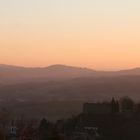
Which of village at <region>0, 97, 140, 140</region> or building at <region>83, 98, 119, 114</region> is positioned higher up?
building at <region>83, 98, 119, 114</region>

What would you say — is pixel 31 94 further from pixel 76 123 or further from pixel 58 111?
pixel 76 123

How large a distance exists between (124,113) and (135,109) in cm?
414

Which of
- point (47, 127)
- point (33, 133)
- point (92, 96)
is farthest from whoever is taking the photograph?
point (92, 96)

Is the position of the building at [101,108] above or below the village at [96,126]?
above

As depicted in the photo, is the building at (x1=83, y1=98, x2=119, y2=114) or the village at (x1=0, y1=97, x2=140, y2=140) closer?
the village at (x1=0, y1=97, x2=140, y2=140)

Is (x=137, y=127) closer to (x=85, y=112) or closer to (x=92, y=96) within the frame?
(x=85, y=112)

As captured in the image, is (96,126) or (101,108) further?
(101,108)

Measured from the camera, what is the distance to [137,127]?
59375 millimetres

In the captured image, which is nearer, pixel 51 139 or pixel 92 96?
pixel 51 139

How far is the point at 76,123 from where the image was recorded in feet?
224

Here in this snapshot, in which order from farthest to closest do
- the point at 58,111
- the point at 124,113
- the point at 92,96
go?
the point at 92,96, the point at 58,111, the point at 124,113

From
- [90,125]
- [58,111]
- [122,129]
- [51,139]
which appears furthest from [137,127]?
[58,111]

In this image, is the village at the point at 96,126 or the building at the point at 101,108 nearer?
the village at the point at 96,126

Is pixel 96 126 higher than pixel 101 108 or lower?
lower
